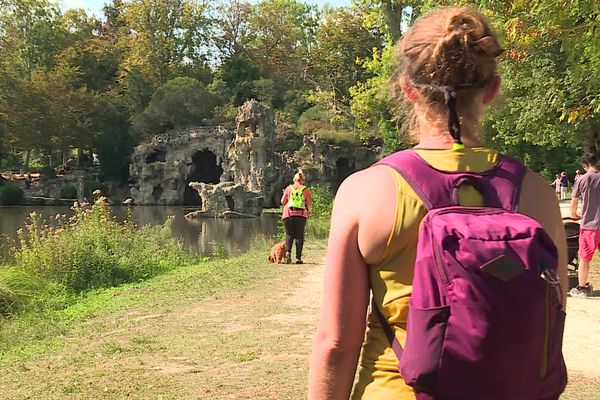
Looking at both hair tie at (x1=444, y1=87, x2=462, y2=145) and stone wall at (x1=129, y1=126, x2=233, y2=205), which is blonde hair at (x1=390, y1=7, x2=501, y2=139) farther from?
stone wall at (x1=129, y1=126, x2=233, y2=205)

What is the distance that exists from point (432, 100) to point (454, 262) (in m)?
0.46

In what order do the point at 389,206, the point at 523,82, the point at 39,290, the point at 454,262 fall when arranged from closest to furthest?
the point at 454,262
the point at 389,206
the point at 39,290
the point at 523,82

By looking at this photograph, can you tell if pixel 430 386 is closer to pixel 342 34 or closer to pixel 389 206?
pixel 389 206

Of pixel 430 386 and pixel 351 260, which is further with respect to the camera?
pixel 351 260

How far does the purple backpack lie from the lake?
669 inches

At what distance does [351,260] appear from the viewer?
1.50 meters

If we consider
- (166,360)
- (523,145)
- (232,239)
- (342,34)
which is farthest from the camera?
(342,34)

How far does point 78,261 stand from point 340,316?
1064 centimetres

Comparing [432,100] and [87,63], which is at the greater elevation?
[87,63]

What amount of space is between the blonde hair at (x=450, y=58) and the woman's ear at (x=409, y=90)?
0.03 feet

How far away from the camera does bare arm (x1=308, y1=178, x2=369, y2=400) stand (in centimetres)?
151

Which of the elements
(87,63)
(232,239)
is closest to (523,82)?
(232,239)

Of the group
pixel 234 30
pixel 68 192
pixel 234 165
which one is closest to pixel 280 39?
pixel 234 30

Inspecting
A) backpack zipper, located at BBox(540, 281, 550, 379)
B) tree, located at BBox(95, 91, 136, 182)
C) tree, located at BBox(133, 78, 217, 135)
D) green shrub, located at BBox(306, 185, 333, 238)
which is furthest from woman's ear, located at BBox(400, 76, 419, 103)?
tree, located at BBox(95, 91, 136, 182)
